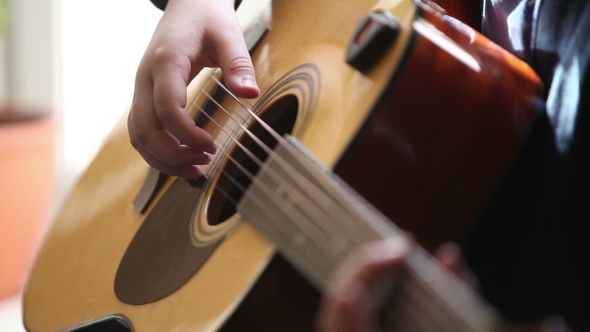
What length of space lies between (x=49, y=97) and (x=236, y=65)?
4.07 feet

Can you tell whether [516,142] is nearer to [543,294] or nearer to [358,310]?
[543,294]

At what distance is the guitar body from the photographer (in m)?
0.42

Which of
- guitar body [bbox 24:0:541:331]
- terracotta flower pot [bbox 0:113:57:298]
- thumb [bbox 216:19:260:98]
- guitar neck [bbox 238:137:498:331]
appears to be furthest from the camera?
terracotta flower pot [bbox 0:113:57:298]

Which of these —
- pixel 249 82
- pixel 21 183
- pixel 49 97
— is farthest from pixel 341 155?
pixel 49 97

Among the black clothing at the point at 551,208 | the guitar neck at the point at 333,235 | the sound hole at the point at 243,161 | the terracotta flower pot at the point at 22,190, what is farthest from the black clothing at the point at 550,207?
the terracotta flower pot at the point at 22,190

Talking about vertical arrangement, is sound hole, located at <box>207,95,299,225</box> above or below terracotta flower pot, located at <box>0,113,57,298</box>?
above

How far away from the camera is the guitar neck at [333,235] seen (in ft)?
0.91

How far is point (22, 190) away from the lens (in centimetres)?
142

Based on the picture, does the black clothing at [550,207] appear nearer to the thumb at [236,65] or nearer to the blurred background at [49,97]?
the thumb at [236,65]

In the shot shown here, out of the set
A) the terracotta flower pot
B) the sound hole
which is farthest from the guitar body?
the terracotta flower pot

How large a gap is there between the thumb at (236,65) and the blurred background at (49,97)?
0.95m

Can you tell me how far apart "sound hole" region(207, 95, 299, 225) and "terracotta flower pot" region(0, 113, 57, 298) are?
99 centimetres

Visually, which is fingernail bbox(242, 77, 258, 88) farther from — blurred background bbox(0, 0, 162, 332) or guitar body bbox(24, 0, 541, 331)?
blurred background bbox(0, 0, 162, 332)

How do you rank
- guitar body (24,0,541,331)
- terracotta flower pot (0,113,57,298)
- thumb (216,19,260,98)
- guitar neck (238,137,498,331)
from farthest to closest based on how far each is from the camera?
terracotta flower pot (0,113,57,298) → thumb (216,19,260,98) → guitar body (24,0,541,331) → guitar neck (238,137,498,331)
